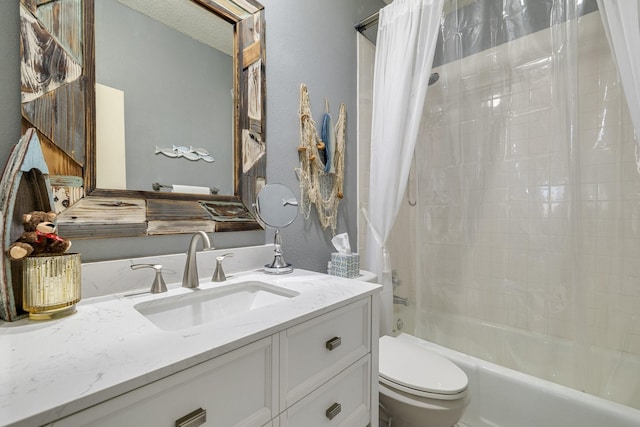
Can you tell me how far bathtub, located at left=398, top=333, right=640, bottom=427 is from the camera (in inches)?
44.0

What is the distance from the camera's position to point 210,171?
1134 millimetres

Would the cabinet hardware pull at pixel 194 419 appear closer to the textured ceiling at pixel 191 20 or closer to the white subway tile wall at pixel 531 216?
the textured ceiling at pixel 191 20

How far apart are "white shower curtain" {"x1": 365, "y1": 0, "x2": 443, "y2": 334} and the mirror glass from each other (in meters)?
0.83

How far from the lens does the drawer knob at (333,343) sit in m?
0.81

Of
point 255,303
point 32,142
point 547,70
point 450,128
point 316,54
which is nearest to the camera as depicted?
point 32,142

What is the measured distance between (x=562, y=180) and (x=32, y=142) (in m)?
2.03

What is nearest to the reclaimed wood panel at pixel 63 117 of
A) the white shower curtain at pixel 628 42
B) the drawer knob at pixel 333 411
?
the drawer knob at pixel 333 411

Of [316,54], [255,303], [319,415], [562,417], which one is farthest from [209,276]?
[562,417]

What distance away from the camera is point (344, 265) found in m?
1.45

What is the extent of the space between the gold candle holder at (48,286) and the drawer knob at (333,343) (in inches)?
25.1

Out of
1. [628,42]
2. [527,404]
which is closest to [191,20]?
[628,42]

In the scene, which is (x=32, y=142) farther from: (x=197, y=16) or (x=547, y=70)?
(x=547, y=70)

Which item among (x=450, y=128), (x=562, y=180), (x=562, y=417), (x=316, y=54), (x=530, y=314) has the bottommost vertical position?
(x=562, y=417)

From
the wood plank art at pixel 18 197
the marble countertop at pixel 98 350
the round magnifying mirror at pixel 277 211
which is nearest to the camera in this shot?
the marble countertop at pixel 98 350
